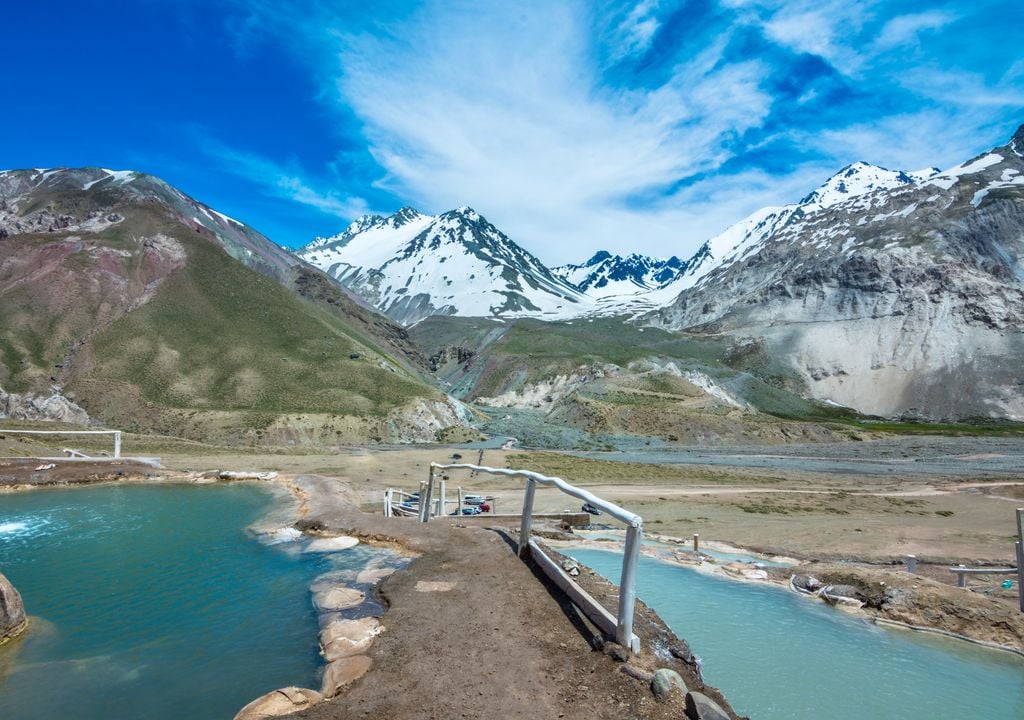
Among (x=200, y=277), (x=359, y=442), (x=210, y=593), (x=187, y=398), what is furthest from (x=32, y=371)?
(x=210, y=593)

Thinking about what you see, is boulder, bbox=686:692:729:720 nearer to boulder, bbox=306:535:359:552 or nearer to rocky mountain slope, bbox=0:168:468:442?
boulder, bbox=306:535:359:552

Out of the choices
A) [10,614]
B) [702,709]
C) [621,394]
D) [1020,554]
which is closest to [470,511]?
[10,614]

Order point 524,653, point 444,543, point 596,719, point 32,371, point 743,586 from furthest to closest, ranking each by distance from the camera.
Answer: point 32,371, point 743,586, point 444,543, point 524,653, point 596,719

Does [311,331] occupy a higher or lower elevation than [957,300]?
lower

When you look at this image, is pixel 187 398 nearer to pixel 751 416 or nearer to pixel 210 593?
pixel 210 593

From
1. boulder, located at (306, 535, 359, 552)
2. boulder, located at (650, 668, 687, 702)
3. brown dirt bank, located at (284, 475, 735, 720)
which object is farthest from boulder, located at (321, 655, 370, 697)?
boulder, located at (306, 535, 359, 552)

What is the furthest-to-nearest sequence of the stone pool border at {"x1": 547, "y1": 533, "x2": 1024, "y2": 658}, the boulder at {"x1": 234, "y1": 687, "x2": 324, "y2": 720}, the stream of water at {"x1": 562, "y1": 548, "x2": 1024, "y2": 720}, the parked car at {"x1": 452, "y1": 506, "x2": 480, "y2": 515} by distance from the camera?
the parked car at {"x1": 452, "y1": 506, "x2": 480, "y2": 515}
the stone pool border at {"x1": 547, "y1": 533, "x2": 1024, "y2": 658}
the stream of water at {"x1": 562, "y1": 548, "x2": 1024, "y2": 720}
the boulder at {"x1": 234, "y1": 687, "x2": 324, "y2": 720}

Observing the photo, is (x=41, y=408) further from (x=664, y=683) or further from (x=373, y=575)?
(x=664, y=683)
